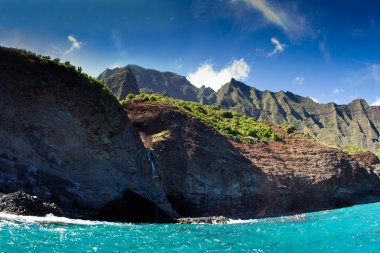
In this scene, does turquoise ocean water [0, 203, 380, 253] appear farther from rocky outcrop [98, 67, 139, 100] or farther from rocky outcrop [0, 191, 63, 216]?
rocky outcrop [98, 67, 139, 100]

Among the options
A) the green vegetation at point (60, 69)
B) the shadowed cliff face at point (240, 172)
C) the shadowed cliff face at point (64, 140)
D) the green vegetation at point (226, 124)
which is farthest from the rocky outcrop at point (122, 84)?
the shadowed cliff face at point (64, 140)

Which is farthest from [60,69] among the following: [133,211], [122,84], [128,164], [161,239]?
[122,84]

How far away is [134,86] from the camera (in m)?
128

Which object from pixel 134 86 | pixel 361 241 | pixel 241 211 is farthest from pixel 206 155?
pixel 134 86

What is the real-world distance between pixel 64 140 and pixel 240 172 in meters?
27.6

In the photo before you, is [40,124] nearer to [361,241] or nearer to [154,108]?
[154,108]

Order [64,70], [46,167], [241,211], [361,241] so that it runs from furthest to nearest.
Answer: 1. [241,211]
2. [64,70]
3. [46,167]
4. [361,241]

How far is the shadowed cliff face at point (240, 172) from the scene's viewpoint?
50.6m

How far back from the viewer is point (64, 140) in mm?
38219

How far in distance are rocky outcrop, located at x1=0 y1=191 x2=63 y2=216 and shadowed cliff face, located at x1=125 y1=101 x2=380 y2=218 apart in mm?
20795

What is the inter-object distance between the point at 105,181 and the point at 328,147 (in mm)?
47118

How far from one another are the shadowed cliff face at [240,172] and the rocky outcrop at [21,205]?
20795 millimetres

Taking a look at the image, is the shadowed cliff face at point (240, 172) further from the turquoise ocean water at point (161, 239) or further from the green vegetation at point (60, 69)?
the turquoise ocean water at point (161, 239)

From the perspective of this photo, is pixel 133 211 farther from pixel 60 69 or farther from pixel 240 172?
pixel 240 172
